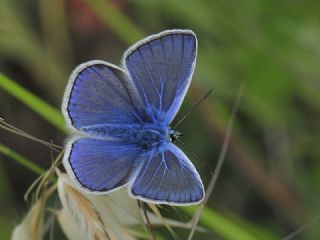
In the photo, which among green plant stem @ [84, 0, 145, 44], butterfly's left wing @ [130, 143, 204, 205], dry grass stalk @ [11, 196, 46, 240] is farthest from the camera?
green plant stem @ [84, 0, 145, 44]

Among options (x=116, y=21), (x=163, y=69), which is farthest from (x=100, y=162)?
(x=116, y=21)

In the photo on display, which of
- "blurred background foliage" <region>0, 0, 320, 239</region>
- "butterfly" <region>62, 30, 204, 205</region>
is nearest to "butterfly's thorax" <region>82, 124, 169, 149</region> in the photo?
"butterfly" <region>62, 30, 204, 205</region>

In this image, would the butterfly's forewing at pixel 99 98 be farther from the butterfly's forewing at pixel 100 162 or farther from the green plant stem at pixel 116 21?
the green plant stem at pixel 116 21

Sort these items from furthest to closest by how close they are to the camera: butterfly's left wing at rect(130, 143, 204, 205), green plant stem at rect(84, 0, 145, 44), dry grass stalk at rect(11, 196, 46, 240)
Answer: green plant stem at rect(84, 0, 145, 44), dry grass stalk at rect(11, 196, 46, 240), butterfly's left wing at rect(130, 143, 204, 205)

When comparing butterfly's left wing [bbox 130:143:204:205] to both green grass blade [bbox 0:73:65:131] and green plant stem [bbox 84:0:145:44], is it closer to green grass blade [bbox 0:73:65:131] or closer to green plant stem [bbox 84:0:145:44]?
green grass blade [bbox 0:73:65:131]

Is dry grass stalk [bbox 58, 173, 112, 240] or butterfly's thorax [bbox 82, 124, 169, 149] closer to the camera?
dry grass stalk [bbox 58, 173, 112, 240]

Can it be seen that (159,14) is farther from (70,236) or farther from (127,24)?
(70,236)

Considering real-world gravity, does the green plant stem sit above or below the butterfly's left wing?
above

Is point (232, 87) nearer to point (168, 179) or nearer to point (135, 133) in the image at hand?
point (135, 133)
